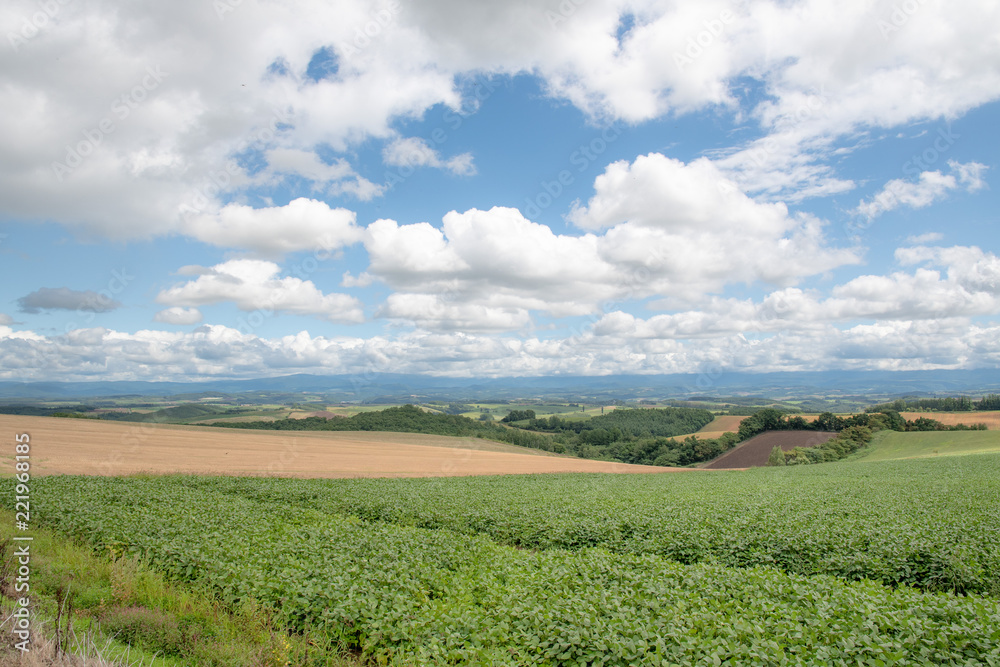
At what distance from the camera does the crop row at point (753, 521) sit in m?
12.6

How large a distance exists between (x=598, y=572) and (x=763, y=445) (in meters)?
94.1

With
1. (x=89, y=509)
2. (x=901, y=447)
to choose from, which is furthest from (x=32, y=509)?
(x=901, y=447)

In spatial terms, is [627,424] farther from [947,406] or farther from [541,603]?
[541,603]

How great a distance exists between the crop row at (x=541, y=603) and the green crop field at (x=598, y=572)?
40 mm

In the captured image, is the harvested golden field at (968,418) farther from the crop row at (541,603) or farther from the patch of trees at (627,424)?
the crop row at (541,603)

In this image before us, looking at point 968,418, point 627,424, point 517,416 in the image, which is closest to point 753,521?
point 968,418

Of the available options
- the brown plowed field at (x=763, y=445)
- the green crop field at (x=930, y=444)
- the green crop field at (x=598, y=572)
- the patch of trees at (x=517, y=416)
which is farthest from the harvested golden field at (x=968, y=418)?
the patch of trees at (x=517, y=416)

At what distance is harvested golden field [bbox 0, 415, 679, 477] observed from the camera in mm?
38375

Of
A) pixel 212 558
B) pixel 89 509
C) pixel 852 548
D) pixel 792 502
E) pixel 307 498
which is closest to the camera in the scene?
pixel 212 558

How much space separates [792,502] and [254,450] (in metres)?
54.4

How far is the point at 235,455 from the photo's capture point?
165ft

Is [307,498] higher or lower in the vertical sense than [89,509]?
lower

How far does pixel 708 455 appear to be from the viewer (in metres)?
97.4

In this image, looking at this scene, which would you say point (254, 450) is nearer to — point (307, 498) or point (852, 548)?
point (307, 498)
